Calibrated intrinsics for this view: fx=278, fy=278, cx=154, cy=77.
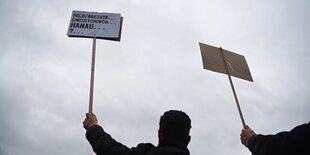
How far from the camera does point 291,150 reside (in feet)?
9.01

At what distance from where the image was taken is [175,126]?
119 inches

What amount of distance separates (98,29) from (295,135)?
378 centimetres

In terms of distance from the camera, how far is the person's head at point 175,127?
3.01 meters

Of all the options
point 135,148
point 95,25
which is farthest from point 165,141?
point 95,25

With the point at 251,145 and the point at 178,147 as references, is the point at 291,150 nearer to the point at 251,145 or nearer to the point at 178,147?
the point at 251,145

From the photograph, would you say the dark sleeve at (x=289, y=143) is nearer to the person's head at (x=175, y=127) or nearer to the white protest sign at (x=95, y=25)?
the person's head at (x=175, y=127)

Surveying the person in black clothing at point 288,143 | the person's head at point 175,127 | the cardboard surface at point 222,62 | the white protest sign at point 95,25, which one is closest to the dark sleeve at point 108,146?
the person's head at point 175,127

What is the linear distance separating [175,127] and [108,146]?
763 millimetres

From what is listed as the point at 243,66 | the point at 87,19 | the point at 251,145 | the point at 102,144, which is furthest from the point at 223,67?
the point at 102,144

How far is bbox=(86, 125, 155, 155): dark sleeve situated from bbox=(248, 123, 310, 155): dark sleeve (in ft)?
4.18

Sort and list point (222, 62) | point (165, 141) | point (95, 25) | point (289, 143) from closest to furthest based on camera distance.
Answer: point (289, 143) < point (165, 141) < point (95, 25) < point (222, 62)

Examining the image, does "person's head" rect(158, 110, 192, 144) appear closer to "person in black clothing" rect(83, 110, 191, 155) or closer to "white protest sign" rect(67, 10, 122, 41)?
"person in black clothing" rect(83, 110, 191, 155)

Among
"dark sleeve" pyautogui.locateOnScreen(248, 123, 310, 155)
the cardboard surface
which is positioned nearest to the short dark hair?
A: "dark sleeve" pyautogui.locateOnScreen(248, 123, 310, 155)

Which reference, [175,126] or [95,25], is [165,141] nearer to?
[175,126]
